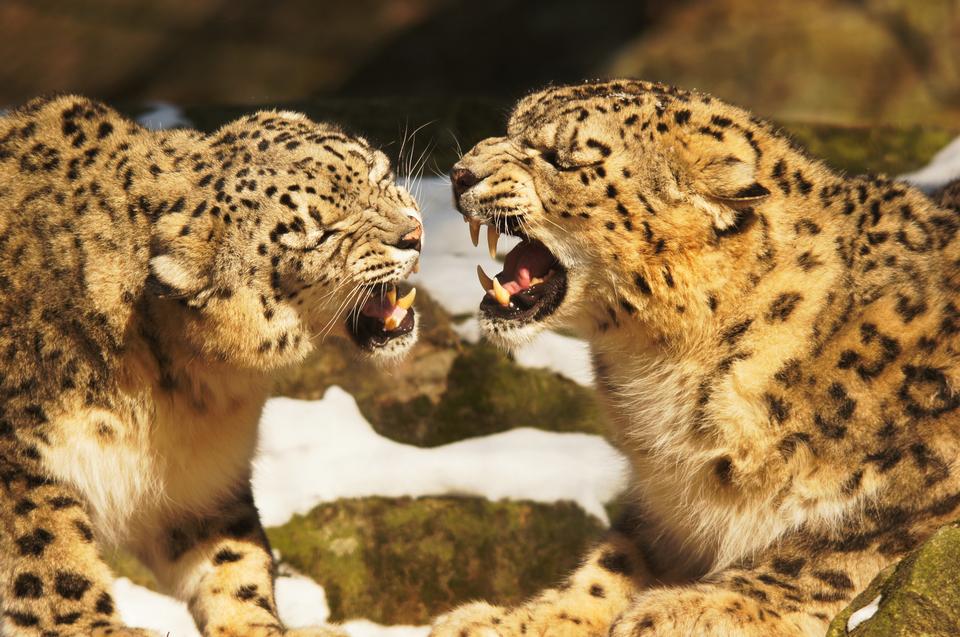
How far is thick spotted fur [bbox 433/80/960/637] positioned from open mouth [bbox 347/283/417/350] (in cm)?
35

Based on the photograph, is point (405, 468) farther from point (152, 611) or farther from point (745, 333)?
point (745, 333)

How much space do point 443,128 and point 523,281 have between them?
3667mm

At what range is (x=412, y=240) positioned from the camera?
16.1ft

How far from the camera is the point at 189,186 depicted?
4836 millimetres

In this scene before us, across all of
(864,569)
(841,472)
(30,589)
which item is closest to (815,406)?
(841,472)

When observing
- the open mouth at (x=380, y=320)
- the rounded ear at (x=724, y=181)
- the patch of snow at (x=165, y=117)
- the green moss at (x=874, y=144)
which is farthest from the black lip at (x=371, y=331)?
the green moss at (x=874, y=144)

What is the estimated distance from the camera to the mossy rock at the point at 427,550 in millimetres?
5957

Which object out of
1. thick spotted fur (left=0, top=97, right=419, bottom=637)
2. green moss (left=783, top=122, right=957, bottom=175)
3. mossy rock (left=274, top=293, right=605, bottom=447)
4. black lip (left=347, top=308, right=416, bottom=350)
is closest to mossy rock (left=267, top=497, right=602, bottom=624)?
mossy rock (left=274, top=293, right=605, bottom=447)

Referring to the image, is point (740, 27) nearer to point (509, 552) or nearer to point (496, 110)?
point (496, 110)

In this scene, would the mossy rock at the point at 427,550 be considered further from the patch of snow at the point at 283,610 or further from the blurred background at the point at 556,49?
the blurred background at the point at 556,49

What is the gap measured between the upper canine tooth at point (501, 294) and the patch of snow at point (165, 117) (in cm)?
387

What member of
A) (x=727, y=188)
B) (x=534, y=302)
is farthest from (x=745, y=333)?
(x=534, y=302)

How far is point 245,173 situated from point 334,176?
1.04 feet

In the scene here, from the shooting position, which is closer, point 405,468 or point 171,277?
point 171,277
